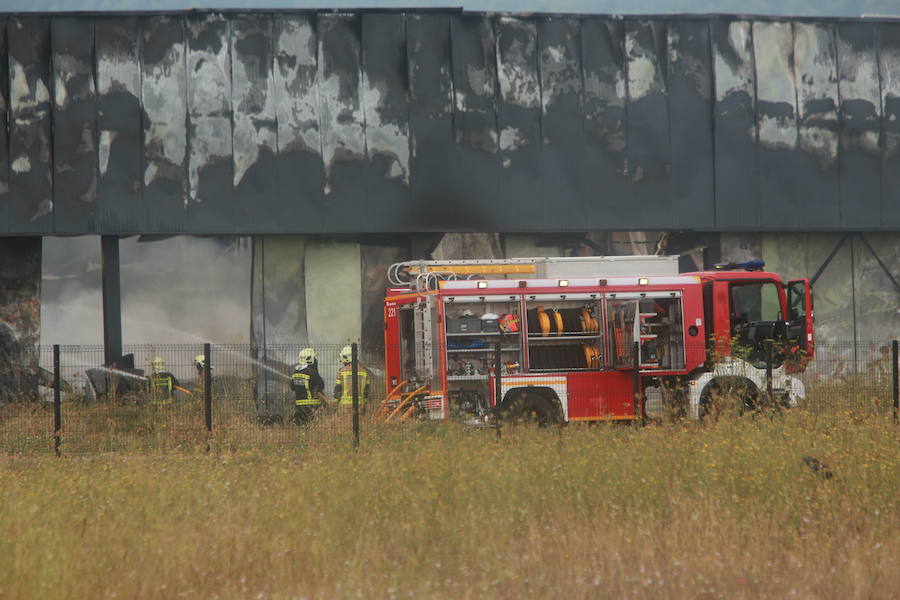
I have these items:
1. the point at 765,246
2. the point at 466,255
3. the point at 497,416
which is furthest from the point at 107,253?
the point at 765,246

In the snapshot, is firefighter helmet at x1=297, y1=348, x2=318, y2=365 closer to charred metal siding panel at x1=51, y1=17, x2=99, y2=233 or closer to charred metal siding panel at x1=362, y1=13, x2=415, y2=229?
charred metal siding panel at x1=362, y1=13, x2=415, y2=229

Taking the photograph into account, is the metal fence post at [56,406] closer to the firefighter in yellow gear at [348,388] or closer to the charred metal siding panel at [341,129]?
the firefighter in yellow gear at [348,388]

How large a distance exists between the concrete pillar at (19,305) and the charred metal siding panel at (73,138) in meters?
1.38

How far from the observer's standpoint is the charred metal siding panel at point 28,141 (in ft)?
82.8

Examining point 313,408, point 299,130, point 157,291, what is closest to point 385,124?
point 299,130

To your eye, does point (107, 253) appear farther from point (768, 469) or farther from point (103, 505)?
point (768, 469)

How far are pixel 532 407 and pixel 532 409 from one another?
0.04m

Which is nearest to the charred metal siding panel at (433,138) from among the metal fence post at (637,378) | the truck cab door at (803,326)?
the truck cab door at (803,326)

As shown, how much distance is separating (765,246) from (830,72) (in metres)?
4.50

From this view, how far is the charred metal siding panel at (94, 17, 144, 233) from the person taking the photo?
25.4 m

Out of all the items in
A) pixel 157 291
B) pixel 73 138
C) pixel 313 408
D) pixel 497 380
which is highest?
pixel 73 138

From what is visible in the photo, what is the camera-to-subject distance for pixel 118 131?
25406mm

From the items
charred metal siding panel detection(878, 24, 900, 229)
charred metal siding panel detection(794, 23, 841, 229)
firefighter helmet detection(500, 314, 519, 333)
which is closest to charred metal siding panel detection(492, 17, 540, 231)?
charred metal siding panel detection(794, 23, 841, 229)

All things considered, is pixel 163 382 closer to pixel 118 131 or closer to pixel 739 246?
pixel 118 131
